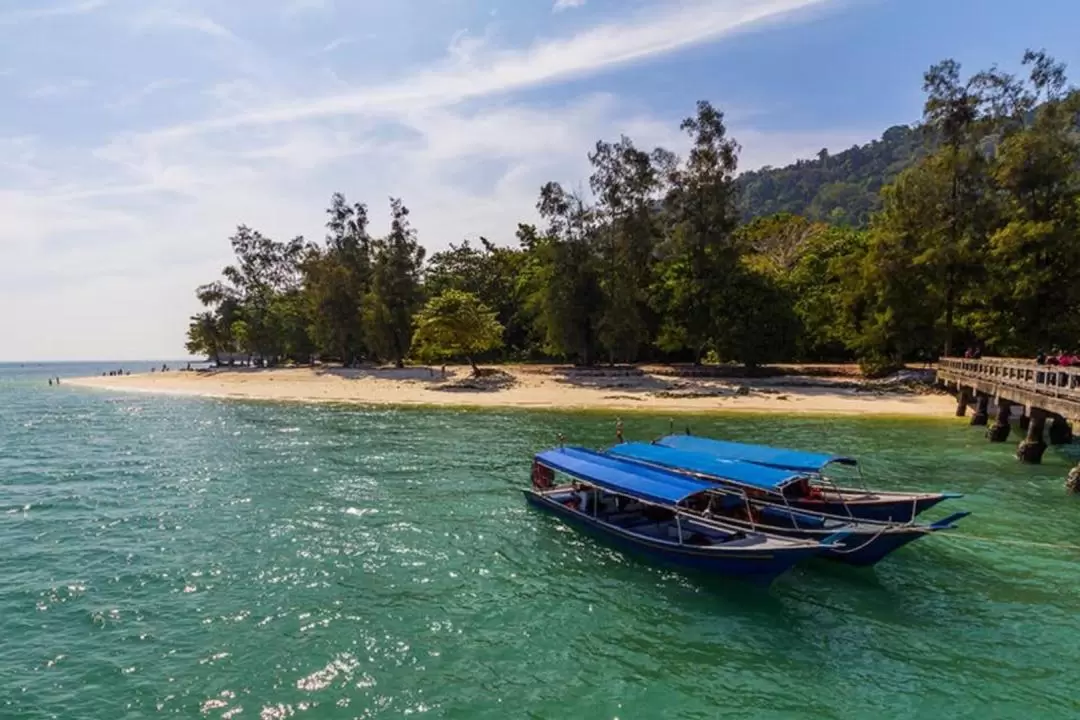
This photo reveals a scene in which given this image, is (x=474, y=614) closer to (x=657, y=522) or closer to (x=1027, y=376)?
(x=657, y=522)

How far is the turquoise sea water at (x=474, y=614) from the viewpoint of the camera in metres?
12.3

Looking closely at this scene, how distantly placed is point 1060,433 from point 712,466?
28.7 meters

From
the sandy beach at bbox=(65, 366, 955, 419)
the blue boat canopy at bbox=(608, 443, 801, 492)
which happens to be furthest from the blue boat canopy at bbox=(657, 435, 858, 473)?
the sandy beach at bbox=(65, 366, 955, 419)

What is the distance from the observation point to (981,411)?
140ft

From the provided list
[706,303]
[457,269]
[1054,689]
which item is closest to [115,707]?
[1054,689]

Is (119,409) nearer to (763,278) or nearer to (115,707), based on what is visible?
(115,707)

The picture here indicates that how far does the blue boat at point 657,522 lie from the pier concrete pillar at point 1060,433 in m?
28.9

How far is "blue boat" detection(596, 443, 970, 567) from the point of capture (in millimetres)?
17250

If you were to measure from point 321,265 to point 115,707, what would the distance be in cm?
9075

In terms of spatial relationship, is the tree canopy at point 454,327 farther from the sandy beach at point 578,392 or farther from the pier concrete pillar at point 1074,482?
the pier concrete pillar at point 1074,482

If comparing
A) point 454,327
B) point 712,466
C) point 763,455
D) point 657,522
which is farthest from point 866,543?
point 454,327

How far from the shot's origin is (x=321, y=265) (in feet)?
318

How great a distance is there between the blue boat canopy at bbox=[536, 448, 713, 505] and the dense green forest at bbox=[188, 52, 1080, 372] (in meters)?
41.5

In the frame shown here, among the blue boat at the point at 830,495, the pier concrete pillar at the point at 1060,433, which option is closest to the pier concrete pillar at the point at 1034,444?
the pier concrete pillar at the point at 1060,433
